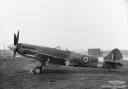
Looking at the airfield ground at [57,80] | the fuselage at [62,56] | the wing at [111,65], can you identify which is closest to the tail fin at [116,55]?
the wing at [111,65]

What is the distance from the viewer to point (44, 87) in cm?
807

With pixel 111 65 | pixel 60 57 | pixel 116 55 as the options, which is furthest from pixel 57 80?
pixel 116 55

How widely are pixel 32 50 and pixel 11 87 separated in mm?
5425

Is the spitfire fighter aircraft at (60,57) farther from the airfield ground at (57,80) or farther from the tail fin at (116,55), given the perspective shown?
the airfield ground at (57,80)

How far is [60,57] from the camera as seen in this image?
44.1ft

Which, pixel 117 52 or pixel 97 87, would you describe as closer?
pixel 97 87

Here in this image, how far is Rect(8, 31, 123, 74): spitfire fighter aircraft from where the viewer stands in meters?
12.9

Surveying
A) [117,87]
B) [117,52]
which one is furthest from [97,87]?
[117,52]

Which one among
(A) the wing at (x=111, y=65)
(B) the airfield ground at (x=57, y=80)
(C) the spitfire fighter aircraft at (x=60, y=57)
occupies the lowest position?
(B) the airfield ground at (x=57, y=80)

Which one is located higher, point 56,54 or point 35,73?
point 56,54

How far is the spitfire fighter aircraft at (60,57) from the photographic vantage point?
42.4 ft

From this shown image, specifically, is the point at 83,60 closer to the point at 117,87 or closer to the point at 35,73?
the point at 35,73

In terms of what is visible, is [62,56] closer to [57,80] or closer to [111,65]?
[57,80]

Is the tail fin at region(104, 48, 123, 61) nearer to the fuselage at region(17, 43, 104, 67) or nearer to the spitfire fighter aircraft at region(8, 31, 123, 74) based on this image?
the spitfire fighter aircraft at region(8, 31, 123, 74)
